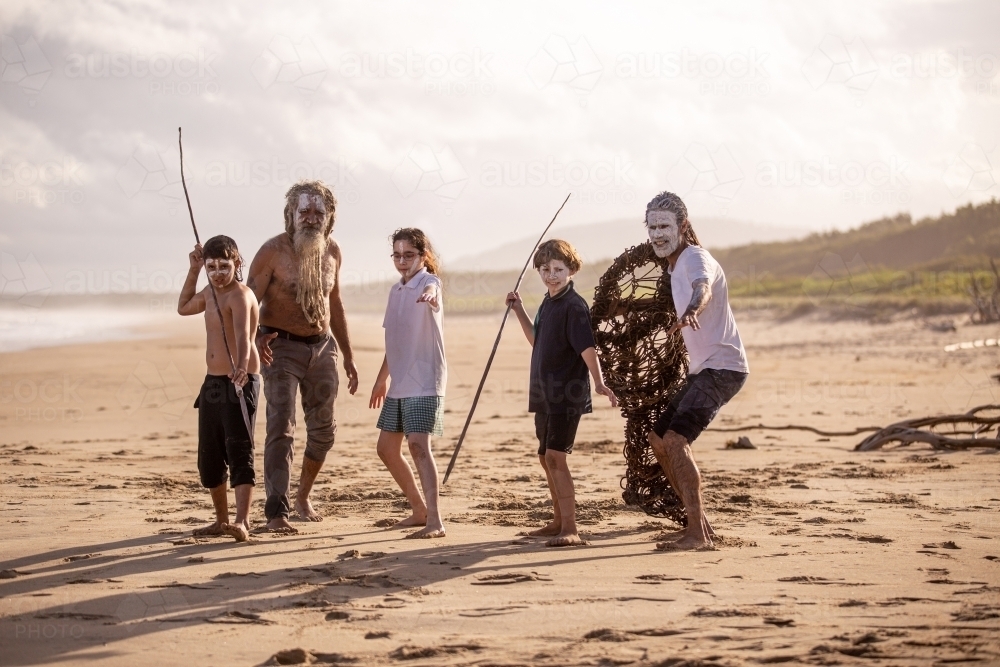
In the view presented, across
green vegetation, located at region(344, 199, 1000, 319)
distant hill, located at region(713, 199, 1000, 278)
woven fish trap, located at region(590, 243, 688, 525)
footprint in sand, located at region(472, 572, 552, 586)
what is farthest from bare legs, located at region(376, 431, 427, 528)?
distant hill, located at region(713, 199, 1000, 278)

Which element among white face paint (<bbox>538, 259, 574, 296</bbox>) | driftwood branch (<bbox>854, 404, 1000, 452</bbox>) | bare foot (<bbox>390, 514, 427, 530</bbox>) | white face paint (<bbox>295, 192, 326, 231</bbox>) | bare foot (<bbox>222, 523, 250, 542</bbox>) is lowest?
driftwood branch (<bbox>854, 404, 1000, 452</bbox>)

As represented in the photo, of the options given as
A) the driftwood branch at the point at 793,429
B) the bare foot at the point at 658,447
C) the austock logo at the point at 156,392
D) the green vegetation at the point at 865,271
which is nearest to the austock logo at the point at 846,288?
the green vegetation at the point at 865,271

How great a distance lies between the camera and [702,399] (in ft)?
16.5

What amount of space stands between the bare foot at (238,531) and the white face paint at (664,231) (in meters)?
2.58

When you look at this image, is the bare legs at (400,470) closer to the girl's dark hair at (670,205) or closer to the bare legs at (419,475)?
the bare legs at (419,475)

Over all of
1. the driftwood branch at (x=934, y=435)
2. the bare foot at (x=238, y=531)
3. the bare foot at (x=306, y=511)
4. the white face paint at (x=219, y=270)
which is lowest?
the driftwood branch at (x=934, y=435)

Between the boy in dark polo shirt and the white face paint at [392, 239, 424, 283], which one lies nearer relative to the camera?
the boy in dark polo shirt

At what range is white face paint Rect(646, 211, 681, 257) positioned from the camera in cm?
533

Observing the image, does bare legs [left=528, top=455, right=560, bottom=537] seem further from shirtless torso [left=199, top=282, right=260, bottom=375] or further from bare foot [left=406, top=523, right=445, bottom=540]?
shirtless torso [left=199, top=282, right=260, bottom=375]

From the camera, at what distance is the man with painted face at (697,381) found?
16.5 feet

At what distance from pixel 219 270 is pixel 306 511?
1559mm

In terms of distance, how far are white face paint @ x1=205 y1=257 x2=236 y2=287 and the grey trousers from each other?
60 centimetres

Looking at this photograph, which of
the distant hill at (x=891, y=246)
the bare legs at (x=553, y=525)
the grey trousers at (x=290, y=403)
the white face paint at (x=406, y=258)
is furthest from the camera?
the distant hill at (x=891, y=246)

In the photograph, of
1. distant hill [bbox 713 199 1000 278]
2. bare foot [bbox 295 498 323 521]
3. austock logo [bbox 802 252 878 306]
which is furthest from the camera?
distant hill [bbox 713 199 1000 278]
